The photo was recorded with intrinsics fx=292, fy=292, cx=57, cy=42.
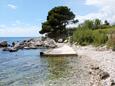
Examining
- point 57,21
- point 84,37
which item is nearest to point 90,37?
point 84,37

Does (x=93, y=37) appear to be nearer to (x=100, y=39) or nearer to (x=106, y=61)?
(x=100, y=39)

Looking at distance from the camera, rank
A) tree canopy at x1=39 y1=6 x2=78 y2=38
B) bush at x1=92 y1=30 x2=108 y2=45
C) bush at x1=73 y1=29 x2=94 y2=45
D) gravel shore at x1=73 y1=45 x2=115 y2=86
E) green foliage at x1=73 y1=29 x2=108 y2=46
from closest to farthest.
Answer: gravel shore at x1=73 y1=45 x2=115 y2=86 → bush at x1=92 y1=30 x2=108 y2=45 → green foliage at x1=73 y1=29 x2=108 y2=46 → bush at x1=73 y1=29 x2=94 y2=45 → tree canopy at x1=39 y1=6 x2=78 y2=38

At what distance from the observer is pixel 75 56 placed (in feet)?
142

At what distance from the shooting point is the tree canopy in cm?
8212

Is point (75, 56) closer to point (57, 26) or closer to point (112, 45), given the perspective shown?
point (112, 45)

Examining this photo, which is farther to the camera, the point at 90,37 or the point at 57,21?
the point at 57,21

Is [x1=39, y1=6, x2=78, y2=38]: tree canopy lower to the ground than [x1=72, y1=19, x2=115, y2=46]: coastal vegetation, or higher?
higher

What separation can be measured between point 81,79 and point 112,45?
21.8 metres

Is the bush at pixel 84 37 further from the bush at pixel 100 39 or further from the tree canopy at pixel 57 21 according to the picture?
the tree canopy at pixel 57 21

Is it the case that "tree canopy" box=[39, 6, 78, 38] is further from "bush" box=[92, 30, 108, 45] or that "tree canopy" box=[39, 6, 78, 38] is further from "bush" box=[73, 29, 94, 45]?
"bush" box=[92, 30, 108, 45]

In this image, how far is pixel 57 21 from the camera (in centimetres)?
8194

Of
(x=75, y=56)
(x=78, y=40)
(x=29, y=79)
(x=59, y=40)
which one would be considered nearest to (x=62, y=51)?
(x=75, y=56)

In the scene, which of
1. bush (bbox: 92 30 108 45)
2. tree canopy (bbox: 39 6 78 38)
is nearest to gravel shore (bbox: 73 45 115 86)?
bush (bbox: 92 30 108 45)

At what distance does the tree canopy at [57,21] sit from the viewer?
82.1m
